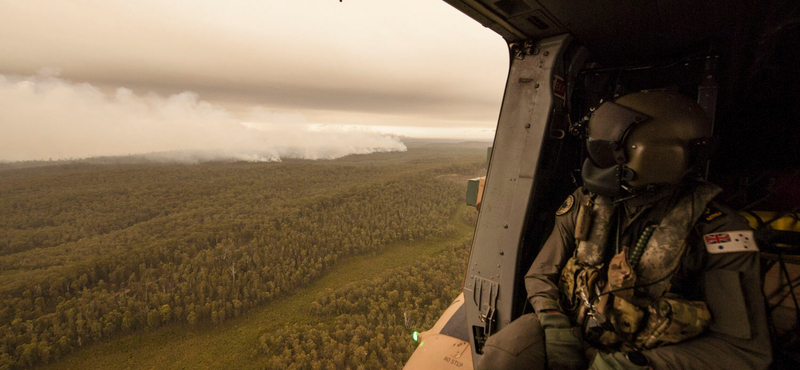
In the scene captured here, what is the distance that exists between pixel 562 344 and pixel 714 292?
683 mm

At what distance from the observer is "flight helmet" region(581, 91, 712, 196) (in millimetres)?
1465

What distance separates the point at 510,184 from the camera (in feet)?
7.41

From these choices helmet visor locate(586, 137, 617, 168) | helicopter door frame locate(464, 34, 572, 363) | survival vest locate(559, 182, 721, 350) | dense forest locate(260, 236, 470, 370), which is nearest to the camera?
survival vest locate(559, 182, 721, 350)

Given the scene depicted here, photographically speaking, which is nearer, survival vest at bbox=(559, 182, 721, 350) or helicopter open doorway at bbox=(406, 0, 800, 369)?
survival vest at bbox=(559, 182, 721, 350)

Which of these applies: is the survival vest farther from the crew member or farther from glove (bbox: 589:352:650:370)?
glove (bbox: 589:352:650:370)

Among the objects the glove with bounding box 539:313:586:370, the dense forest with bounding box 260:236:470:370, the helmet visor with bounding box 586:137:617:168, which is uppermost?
the helmet visor with bounding box 586:137:617:168

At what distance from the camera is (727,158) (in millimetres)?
2623

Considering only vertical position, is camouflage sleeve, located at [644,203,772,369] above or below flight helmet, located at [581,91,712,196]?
below

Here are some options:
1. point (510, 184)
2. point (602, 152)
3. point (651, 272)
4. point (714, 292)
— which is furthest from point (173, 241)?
point (714, 292)

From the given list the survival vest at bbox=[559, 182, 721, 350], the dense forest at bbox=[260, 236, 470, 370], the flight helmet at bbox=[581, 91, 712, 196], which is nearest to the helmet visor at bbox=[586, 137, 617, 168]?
the flight helmet at bbox=[581, 91, 712, 196]

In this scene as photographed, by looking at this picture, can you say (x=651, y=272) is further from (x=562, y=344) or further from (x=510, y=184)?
(x=510, y=184)

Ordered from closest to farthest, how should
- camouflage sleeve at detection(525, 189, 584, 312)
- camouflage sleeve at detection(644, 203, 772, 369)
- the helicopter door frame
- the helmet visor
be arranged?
camouflage sleeve at detection(644, 203, 772, 369) < the helmet visor < camouflage sleeve at detection(525, 189, 584, 312) < the helicopter door frame

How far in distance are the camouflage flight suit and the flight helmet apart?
147 mm

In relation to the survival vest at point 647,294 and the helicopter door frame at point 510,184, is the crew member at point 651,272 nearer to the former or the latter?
the survival vest at point 647,294
